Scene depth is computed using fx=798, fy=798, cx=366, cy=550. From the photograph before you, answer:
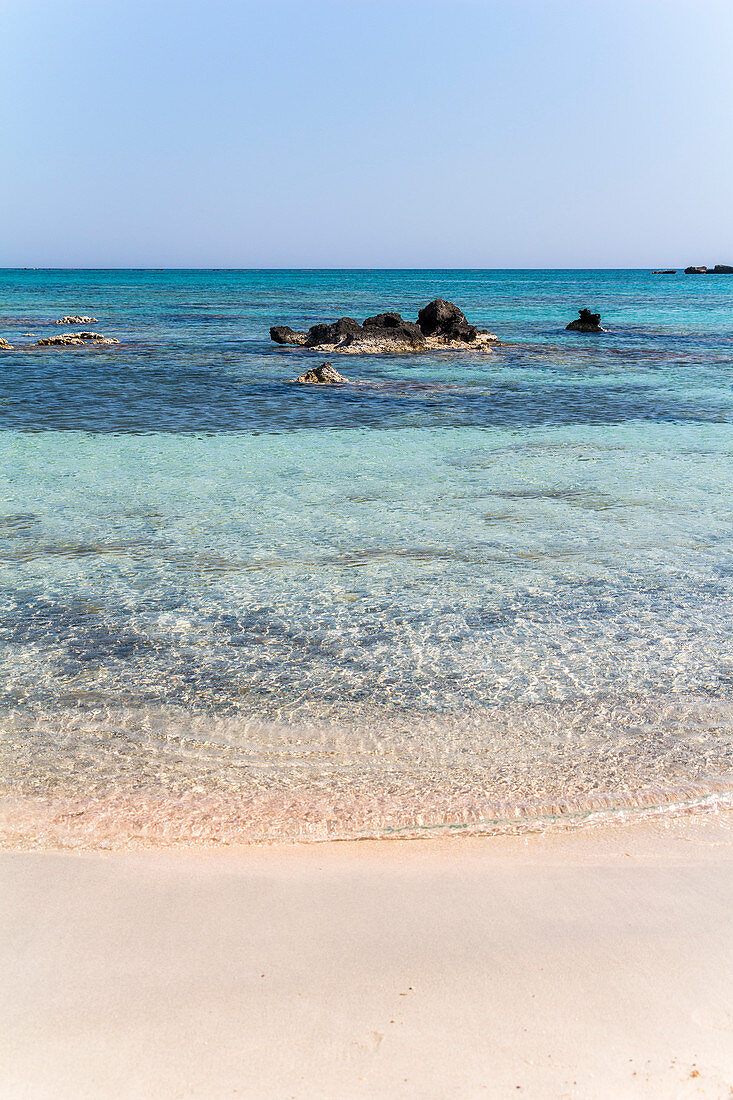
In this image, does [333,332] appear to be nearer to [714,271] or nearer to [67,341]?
[67,341]

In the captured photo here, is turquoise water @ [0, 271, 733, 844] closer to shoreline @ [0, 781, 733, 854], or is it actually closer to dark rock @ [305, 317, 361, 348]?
shoreline @ [0, 781, 733, 854]

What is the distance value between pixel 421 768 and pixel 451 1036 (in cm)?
177

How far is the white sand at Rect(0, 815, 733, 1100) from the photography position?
97.5 inches

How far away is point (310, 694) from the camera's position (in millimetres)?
5098

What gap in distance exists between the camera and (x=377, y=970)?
9.48ft

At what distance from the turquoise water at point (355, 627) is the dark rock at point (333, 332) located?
1381cm

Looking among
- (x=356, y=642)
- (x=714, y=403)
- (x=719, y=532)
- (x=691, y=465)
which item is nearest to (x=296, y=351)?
(x=714, y=403)

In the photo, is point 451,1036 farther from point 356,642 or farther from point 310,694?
point 356,642

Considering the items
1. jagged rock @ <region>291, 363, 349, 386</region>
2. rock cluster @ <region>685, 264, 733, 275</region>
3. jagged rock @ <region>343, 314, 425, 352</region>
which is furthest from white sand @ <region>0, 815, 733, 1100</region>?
rock cluster @ <region>685, 264, 733, 275</region>

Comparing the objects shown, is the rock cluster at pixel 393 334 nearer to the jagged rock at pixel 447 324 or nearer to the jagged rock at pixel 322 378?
the jagged rock at pixel 447 324

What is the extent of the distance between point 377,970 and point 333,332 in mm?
26946

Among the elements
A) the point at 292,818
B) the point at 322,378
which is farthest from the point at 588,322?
the point at 292,818

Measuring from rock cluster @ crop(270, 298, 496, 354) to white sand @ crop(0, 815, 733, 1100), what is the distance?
25.1 meters

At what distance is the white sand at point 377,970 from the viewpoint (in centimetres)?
248
